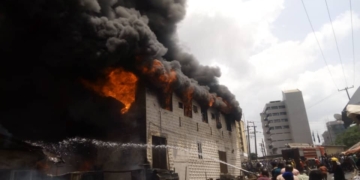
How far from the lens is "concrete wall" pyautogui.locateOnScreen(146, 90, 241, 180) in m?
17.9

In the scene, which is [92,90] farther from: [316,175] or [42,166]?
[316,175]

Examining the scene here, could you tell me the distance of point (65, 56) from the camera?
51.3 ft

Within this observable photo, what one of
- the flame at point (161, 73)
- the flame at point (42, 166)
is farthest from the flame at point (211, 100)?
the flame at point (42, 166)

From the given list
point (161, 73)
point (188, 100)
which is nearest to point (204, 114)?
point (188, 100)

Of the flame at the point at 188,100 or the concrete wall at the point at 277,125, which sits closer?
the flame at the point at 188,100

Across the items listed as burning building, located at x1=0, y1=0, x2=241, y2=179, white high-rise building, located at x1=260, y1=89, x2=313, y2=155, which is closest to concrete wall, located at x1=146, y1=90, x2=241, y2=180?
burning building, located at x1=0, y1=0, x2=241, y2=179

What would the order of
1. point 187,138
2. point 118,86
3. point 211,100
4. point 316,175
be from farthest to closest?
point 211,100, point 187,138, point 118,86, point 316,175

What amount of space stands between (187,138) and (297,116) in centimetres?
8832

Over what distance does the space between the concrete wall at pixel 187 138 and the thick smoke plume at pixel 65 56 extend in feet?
6.24

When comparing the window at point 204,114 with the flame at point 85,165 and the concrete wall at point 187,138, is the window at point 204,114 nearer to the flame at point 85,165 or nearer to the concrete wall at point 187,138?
the concrete wall at point 187,138

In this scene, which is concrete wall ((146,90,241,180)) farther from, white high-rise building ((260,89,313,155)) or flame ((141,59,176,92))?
white high-rise building ((260,89,313,155))

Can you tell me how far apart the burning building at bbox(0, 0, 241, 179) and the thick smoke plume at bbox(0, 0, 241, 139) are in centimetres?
6

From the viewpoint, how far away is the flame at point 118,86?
1773cm

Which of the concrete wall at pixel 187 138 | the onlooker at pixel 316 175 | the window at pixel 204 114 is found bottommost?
the onlooker at pixel 316 175
